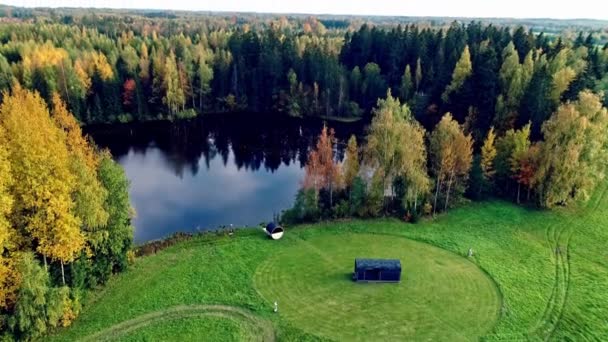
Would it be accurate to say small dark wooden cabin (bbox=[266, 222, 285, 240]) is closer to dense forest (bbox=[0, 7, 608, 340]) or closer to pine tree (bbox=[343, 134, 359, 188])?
dense forest (bbox=[0, 7, 608, 340])

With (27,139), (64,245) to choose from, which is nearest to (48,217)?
(64,245)

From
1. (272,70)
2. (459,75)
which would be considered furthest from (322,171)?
(272,70)

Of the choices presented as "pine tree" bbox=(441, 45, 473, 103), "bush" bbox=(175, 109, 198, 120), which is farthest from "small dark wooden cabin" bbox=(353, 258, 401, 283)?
"bush" bbox=(175, 109, 198, 120)

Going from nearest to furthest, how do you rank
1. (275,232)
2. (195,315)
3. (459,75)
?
1. (195,315)
2. (275,232)
3. (459,75)

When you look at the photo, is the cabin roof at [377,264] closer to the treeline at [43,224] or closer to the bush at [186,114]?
the treeline at [43,224]

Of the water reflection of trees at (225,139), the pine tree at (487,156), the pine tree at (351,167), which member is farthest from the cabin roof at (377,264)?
the water reflection of trees at (225,139)

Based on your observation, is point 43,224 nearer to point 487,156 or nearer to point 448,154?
point 448,154

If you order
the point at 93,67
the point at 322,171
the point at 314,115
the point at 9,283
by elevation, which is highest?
the point at 93,67
